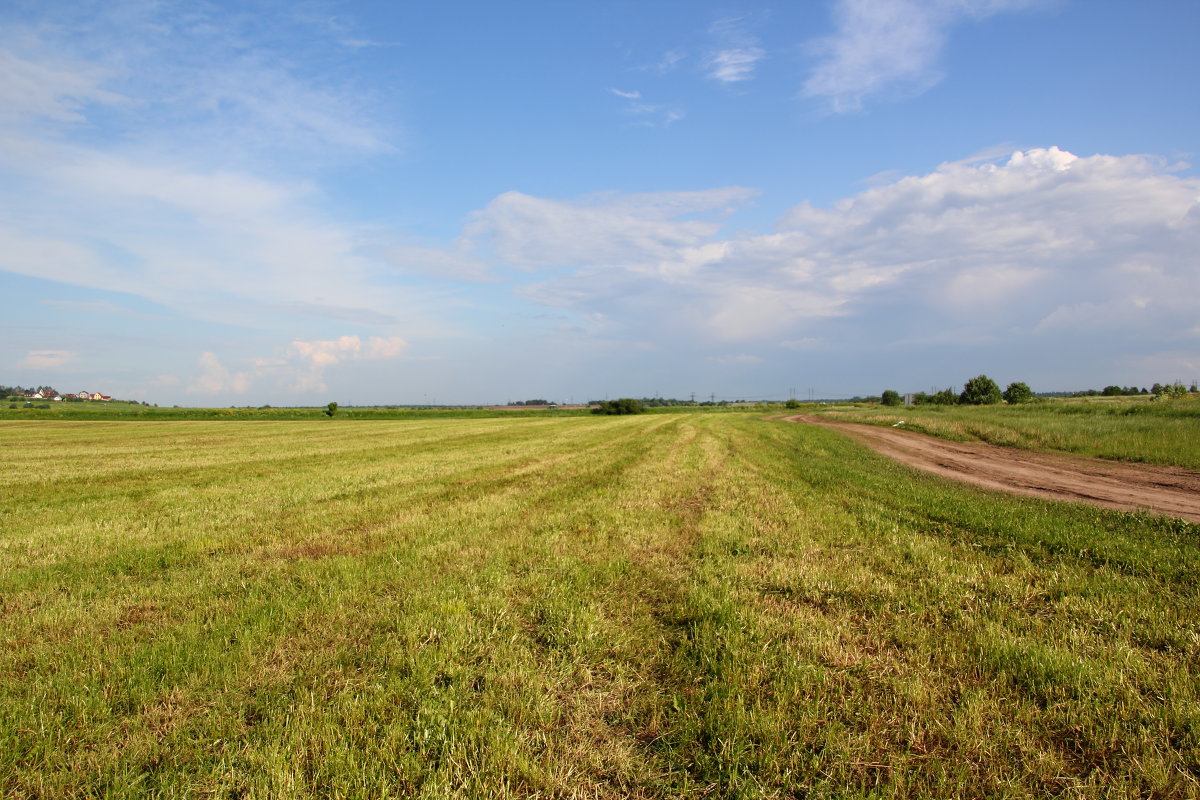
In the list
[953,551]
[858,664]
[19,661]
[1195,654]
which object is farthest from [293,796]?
[953,551]

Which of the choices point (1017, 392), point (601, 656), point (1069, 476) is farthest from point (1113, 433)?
point (1017, 392)

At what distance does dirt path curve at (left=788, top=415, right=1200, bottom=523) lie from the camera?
11516 millimetres

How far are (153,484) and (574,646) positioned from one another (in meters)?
14.3

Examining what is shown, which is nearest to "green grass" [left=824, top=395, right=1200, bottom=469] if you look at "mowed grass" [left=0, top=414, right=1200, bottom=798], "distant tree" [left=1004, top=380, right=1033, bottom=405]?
"mowed grass" [left=0, top=414, right=1200, bottom=798]

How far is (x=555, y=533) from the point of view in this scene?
811 centimetres

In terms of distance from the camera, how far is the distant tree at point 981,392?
9188cm

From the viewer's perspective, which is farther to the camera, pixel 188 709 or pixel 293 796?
pixel 188 709

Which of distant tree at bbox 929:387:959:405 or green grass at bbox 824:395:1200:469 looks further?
distant tree at bbox 929:387:959:405

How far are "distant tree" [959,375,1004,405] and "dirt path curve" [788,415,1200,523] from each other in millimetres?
84691

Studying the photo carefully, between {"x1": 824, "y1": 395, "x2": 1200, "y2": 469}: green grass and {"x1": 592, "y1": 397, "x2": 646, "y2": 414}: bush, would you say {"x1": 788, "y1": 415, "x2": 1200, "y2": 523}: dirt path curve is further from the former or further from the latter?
{"x1": 592, "y1": 397, "x2": 646, "y2": 414}: bush

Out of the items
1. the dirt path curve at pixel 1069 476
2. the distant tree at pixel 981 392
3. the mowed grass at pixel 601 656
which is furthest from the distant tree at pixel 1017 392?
the mowed grass at pixel 601 656

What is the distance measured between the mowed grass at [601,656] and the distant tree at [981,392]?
104 meters

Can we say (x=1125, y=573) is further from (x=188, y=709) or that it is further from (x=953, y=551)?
(x=188, y=709)

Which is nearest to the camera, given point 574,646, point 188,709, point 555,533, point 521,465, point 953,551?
point 188,709
